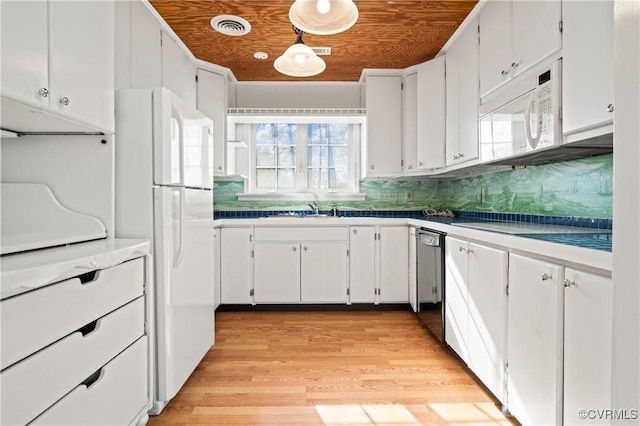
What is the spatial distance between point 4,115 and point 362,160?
294cm

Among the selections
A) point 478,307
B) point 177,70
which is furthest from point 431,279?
point 177,70

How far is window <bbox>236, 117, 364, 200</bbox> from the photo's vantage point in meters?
3.74

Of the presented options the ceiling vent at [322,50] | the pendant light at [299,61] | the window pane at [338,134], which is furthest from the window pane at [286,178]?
the pendant light at [299,61]

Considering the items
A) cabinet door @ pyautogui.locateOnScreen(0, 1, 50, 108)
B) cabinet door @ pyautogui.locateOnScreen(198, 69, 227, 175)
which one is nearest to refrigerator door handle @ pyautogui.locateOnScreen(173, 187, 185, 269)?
cabinet door @ pyautogui.locateOnScreen(0, 1, 50, 108)

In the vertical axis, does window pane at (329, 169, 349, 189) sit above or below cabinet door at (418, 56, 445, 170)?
below

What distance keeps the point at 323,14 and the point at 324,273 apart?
2.18 m

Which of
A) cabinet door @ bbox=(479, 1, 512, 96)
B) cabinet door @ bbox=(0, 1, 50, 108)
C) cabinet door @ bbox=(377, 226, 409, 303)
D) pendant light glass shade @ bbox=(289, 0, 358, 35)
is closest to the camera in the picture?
cabinet door @ bbox=(0, 1, 50, 108)

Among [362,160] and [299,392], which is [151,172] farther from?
[362,160]

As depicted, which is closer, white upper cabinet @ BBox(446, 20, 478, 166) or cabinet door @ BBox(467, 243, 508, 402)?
cabinet door @ BBox(467, 243, 508, 402)

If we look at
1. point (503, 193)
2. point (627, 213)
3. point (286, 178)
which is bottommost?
point (627, 213)

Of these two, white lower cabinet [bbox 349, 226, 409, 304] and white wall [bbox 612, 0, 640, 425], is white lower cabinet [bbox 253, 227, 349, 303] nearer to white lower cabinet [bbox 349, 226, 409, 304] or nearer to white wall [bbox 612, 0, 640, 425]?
white lower cabinet [bbox 349, 226, 409, 304]

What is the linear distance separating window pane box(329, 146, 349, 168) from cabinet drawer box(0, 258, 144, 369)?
8.78ft

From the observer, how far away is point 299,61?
2.08 m

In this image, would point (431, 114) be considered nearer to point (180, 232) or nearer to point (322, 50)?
point (322, 50)
